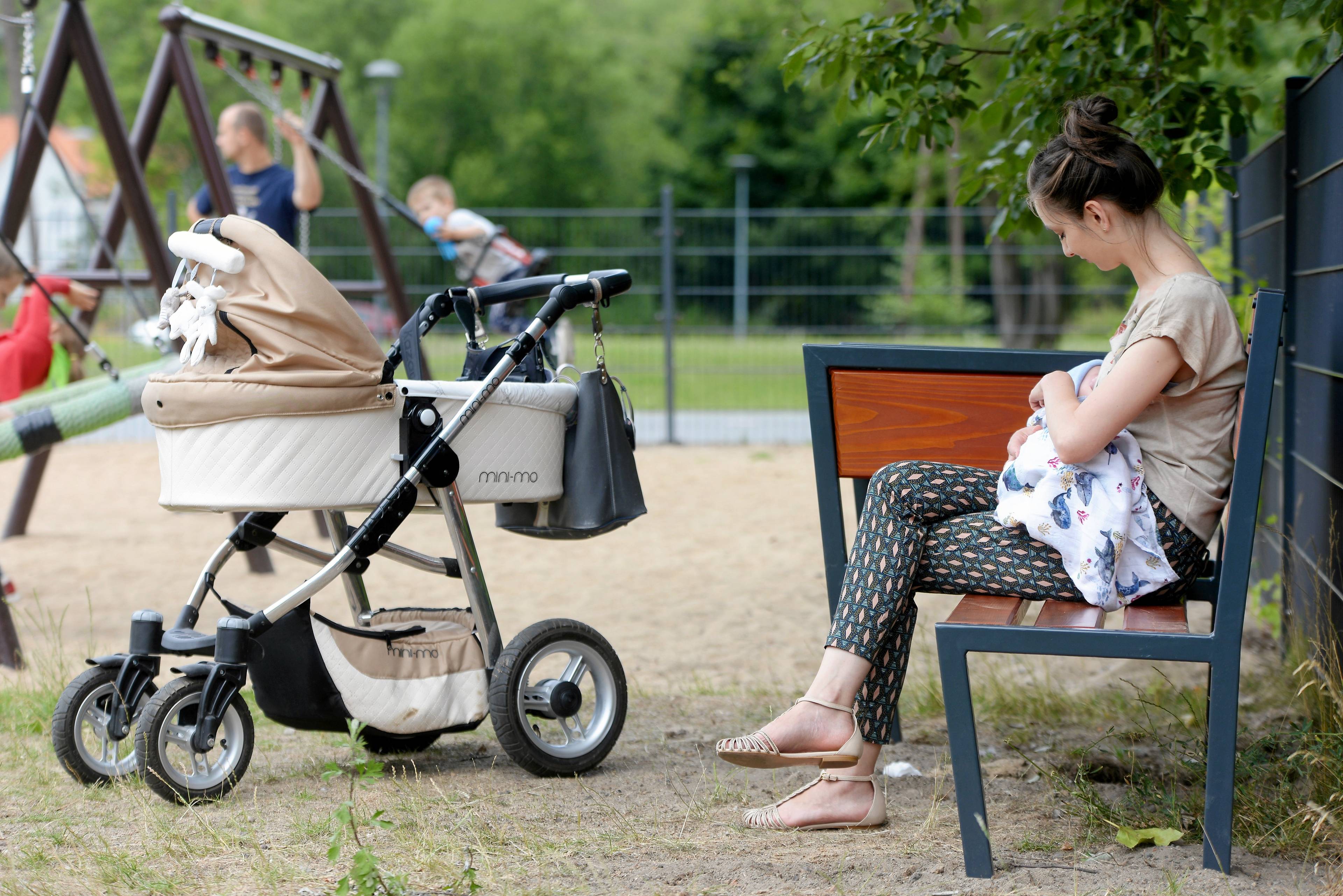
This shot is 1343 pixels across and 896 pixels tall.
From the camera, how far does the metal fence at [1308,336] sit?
3176mm

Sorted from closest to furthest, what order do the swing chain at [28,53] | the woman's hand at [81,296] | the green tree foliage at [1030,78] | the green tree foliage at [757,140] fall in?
the green tree foliage at [1030,78], the swing chain at [28,53], the woman's hand at [81,296], the green tree foliage at [757,140]

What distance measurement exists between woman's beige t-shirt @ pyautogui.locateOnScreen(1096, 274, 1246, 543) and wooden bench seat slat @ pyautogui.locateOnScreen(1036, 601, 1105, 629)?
0.25 meters

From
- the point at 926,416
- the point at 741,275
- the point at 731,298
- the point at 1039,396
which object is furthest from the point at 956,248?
the point at 1039,396

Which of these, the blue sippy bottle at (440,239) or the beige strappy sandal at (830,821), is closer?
the beige strappy sandal at (830,821)

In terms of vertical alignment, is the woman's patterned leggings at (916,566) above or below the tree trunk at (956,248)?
below

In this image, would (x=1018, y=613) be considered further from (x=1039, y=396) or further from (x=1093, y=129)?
(x=1093, y=129)

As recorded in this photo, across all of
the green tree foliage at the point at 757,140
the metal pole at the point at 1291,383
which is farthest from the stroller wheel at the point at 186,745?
the green tree foliage at the point at 757,140

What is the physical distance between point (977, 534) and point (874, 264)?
31.1ft

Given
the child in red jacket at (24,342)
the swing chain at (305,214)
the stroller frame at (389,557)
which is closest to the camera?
the stroller frame at (389,557)

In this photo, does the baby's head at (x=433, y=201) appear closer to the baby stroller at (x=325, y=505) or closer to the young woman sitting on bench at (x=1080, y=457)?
the baby stroller at (x=325, y=505)

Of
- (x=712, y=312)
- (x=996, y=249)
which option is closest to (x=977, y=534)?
(x=712, y=312)

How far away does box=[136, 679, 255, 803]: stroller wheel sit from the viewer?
280 centimetres

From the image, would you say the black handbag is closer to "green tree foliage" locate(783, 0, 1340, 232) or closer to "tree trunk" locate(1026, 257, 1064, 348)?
"green tree foliage" locate(783, 0, 1340, 232)

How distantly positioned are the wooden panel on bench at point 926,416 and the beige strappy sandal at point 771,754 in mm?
759
